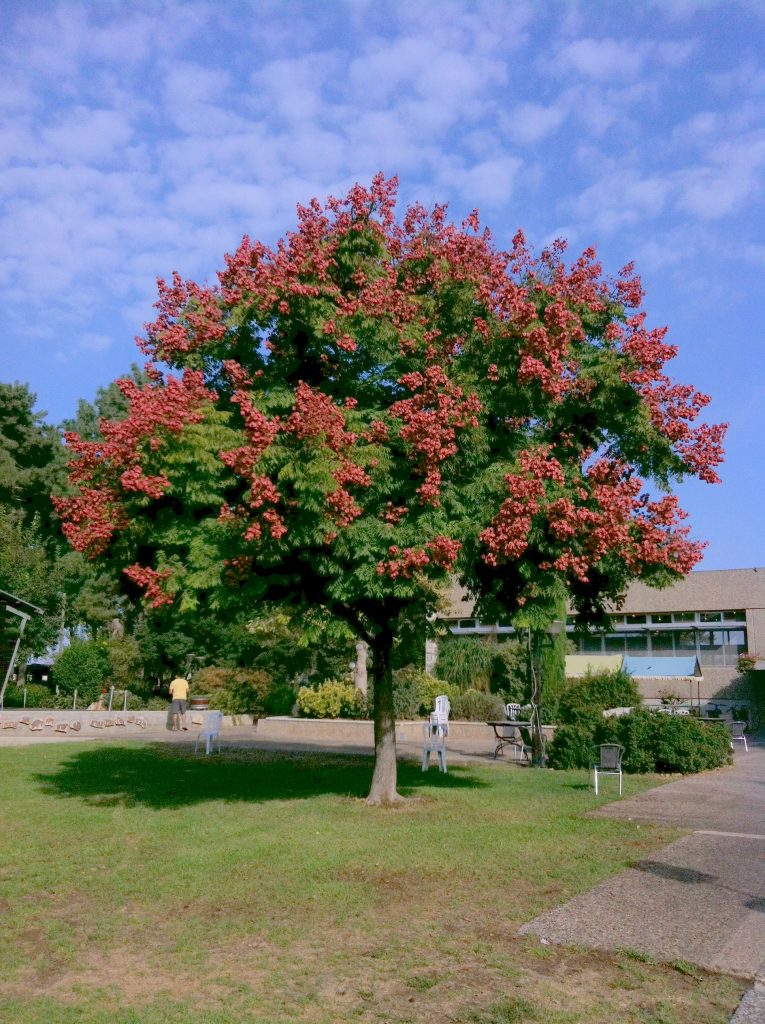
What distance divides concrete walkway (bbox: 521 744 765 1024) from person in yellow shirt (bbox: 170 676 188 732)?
17.8m

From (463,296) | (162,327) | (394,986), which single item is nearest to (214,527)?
(162,327)

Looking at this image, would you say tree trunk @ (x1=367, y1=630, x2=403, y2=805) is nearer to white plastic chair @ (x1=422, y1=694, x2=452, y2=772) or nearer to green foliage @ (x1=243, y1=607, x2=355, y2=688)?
white plastic chair @ (x1=422, y1=694, x2=452, y2=772)

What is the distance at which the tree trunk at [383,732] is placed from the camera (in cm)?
1299

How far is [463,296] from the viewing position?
39.4 feet

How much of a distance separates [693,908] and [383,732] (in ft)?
21.3

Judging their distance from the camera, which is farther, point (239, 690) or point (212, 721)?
point (239, 690)

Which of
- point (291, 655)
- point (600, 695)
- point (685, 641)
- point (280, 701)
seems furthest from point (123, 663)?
point (685, 641)

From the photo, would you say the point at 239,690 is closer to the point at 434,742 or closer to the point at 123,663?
the point at 123,663

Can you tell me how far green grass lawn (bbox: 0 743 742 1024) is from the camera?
521 cm

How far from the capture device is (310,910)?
7215 mm

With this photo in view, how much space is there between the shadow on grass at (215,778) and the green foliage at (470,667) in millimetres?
14008

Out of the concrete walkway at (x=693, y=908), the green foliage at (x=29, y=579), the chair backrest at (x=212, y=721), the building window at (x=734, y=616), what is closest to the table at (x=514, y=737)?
the chair backrest at (x=212, y=721)

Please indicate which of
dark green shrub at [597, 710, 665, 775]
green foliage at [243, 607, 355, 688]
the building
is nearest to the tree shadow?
dark green shrub at [597, 710, 665, 775]

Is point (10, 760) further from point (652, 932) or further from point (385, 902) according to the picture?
point (652, 932)
